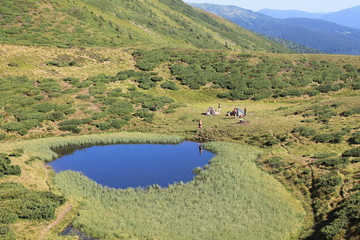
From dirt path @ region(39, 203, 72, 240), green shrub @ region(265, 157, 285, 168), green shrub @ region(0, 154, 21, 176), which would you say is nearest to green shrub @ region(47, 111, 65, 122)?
green shrub @ region(0, 154, 21, 176)

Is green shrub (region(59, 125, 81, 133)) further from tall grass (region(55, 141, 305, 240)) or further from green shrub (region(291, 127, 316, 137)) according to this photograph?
green shrub (region(291, 127, 316, 137))

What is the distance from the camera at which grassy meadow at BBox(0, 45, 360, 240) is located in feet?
76.1

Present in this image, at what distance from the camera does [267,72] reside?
7225 cm

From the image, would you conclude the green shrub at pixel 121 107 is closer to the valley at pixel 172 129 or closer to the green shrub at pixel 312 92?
the valley at pixel 172 129

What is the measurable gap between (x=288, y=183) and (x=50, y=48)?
6213 cm

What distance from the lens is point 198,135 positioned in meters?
44.0

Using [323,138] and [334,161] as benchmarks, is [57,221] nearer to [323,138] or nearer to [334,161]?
[334,161]

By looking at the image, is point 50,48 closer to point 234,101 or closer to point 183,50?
point 183,50

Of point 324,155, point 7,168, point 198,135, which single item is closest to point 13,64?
point 198,135

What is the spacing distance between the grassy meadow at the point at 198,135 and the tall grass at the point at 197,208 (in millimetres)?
93

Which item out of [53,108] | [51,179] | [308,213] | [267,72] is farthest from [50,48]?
[308,213]

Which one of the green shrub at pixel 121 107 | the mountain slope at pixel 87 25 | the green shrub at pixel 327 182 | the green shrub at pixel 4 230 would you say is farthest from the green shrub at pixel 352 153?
the mountain slope at pixel 87 25

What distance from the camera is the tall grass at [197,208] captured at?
21.9 metres

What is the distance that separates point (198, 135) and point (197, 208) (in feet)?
64.2
